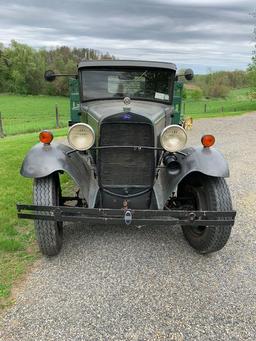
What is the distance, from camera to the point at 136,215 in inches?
135

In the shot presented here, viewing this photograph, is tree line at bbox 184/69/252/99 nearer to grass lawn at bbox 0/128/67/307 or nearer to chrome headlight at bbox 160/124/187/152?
grass lawn at bbox 0/128/67/307

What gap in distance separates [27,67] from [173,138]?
57262 millimetres

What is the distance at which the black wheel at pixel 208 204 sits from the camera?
12.1 ft

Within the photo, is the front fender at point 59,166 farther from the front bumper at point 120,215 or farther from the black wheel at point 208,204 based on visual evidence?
the black wheel at point 208,204

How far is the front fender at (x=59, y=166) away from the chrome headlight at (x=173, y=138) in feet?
2.84

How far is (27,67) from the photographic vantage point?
56500 millimetres

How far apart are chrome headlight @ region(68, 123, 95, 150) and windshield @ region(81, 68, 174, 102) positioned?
1.31m

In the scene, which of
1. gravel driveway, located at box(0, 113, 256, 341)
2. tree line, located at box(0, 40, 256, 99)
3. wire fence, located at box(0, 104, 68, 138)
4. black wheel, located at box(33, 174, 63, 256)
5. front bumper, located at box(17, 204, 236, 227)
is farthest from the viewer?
tree line, located at box(0, 40, 256, 99)

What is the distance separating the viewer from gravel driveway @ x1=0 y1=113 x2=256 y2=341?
2.75 metres

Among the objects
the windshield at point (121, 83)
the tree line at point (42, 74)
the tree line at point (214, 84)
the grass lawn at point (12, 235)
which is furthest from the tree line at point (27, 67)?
the windshield at point (121, 83)

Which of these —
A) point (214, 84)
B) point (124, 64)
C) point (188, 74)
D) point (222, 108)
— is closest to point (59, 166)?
point (124, 64)

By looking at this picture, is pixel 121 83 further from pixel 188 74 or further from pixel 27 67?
pixel 27 67

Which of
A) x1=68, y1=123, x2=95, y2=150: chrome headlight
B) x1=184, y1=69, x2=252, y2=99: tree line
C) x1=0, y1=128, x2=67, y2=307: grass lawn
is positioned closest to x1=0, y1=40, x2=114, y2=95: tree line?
x1=184, y1=69, x2=252, y2=99: tree line

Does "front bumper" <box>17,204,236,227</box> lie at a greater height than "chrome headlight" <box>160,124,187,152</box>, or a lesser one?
lesser
